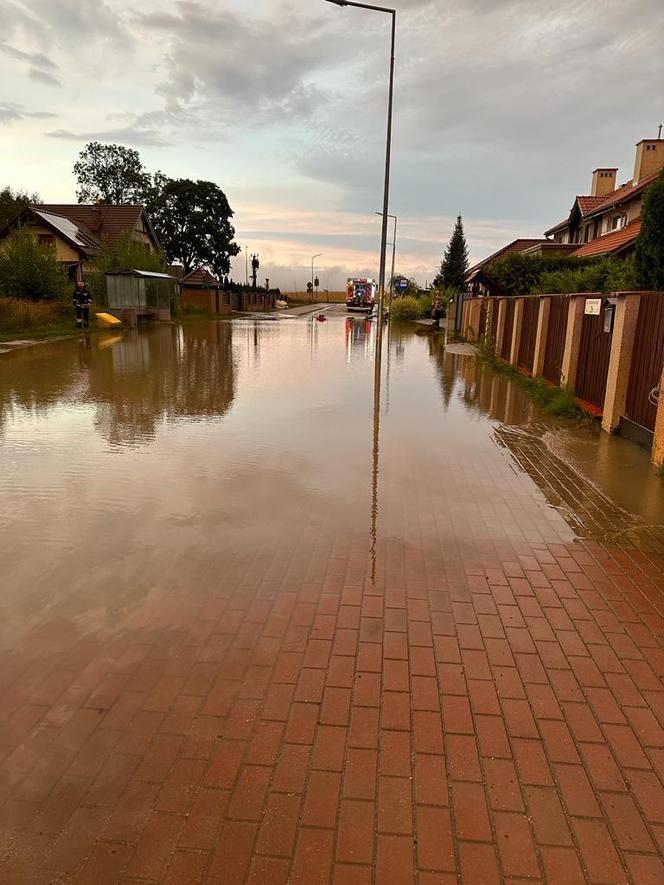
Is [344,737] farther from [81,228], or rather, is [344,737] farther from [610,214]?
[81,228]

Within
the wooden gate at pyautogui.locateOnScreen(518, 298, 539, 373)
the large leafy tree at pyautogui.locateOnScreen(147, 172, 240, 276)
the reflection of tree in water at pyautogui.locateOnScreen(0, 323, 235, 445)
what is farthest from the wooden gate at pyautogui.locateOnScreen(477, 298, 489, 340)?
the large leafy tree at pyautogui.locateOnScreen(147, 172, 240, 276)

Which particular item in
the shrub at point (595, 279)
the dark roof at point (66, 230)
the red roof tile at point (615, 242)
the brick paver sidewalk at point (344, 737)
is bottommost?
the brick paver sidewalk at point (344, 737)

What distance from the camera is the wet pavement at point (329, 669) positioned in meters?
2.14

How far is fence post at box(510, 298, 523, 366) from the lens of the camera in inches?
615

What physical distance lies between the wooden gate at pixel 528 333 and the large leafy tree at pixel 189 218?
Result: 62292mm

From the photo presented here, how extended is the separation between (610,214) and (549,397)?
2547 cm

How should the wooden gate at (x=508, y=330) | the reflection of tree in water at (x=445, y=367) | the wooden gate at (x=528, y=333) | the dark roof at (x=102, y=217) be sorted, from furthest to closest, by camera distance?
1. the dark roof at (x=102, y=217)
2. the wooden gate at (x=508, y=330)
3. the wooden gate at (x=528, y=333)
4. the reflection of tree in water at (x=445, y=367)

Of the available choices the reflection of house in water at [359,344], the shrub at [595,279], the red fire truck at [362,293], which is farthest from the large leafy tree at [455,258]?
the shrub at [595,279]

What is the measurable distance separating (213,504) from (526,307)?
1218cm

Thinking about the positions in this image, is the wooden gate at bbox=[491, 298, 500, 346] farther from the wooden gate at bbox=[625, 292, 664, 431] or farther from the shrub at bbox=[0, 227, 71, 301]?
the shrub at bbox=[0, 227, 71, 301]

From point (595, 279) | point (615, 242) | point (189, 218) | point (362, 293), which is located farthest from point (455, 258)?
point (595, 279)

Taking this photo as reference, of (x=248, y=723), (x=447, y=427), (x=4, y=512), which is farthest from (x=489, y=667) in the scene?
(x=447, y=427)

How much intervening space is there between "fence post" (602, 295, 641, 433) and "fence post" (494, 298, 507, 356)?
970 cm

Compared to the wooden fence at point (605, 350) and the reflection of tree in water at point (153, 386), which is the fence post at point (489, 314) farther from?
the reflection of tree in water at point (153, 386)
